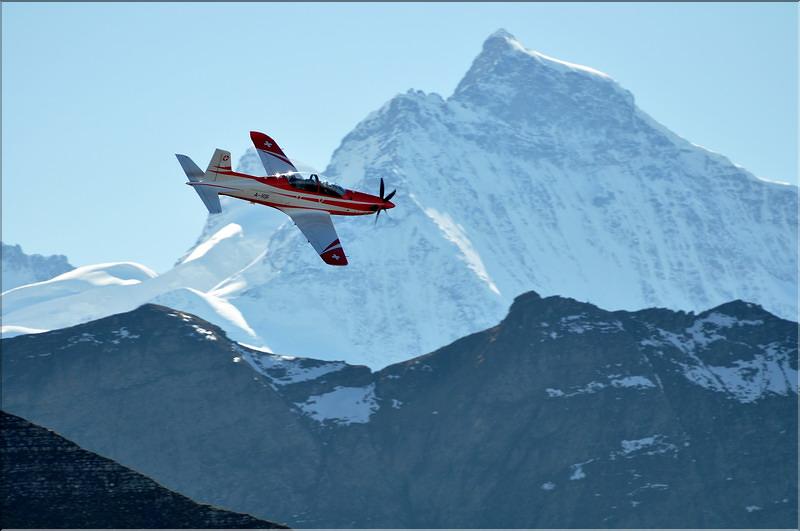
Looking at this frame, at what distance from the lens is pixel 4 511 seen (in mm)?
101188

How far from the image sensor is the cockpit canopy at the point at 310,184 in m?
119

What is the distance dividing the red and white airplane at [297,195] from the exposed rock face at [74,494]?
67.5 feet

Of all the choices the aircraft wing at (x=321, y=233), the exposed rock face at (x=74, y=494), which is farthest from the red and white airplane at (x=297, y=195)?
the exposed rock face at (x=74, y=494)

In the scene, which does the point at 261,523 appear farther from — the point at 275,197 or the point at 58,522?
the point at 275,197

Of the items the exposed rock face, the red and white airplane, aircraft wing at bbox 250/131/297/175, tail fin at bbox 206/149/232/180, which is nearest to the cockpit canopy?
the red and white airplane

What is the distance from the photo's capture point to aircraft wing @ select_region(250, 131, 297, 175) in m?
132

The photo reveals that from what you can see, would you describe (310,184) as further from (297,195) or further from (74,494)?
(74,494)

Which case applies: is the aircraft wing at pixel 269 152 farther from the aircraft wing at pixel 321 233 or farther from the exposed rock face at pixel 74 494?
the exposed rock face at pixel 74 494

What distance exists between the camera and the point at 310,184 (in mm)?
119750

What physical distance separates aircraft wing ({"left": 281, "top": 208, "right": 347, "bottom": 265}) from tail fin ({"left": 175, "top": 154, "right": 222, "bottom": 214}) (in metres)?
6.26

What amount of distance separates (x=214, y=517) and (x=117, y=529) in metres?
6.54

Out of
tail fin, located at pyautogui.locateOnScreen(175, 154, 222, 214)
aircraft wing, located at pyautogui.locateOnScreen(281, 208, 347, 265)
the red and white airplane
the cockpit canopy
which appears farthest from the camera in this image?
the cockpit canopy

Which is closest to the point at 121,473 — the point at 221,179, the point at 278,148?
the point at 221,179

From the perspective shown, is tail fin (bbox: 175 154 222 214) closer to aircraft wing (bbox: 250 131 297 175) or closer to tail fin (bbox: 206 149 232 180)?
tail fin (bbox: 206 149 232 180)
